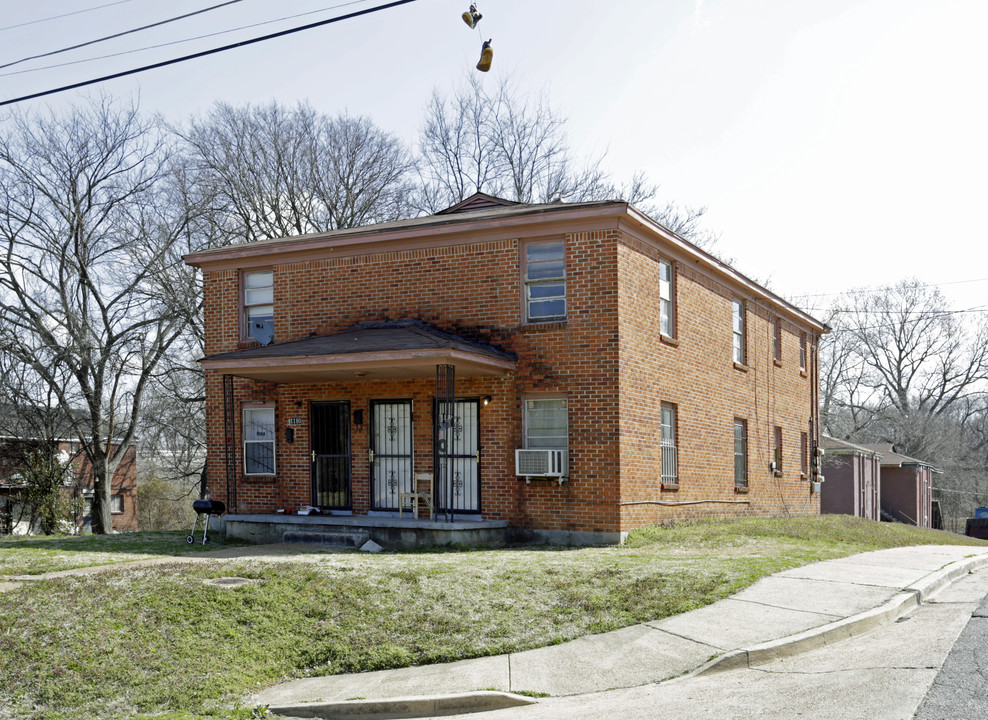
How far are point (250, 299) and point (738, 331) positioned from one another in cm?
1126

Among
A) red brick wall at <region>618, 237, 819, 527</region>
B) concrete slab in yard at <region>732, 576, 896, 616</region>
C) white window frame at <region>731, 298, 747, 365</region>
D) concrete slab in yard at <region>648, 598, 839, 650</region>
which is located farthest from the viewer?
white window frame at <region>731, 298, 747, 365</region>

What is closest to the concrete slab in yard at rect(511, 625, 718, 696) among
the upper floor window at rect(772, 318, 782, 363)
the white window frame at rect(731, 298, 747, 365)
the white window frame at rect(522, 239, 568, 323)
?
the white window frame at rect(522, 239, 568, 323)

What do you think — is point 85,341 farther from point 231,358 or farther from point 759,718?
point 759,718

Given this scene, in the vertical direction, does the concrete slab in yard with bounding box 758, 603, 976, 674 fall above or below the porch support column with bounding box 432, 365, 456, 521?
below

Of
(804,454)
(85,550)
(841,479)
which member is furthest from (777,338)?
(85,550)

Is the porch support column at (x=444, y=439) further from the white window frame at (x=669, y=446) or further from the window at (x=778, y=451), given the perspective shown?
the window at (x=778, y=451)

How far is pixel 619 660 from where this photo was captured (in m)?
8.61

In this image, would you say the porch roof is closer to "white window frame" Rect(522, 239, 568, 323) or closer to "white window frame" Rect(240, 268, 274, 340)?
"white window frame" Rect(522, 239, 568, 323)

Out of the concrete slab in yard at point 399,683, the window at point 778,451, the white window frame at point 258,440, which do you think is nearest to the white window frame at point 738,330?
the window at point 778,451

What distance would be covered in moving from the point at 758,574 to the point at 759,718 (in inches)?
216

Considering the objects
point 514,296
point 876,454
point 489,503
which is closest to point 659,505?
point 489,503

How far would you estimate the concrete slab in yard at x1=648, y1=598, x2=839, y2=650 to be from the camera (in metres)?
8.96

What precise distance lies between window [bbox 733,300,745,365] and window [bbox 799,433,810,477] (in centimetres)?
604

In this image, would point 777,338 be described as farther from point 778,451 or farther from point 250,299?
point 250,299
